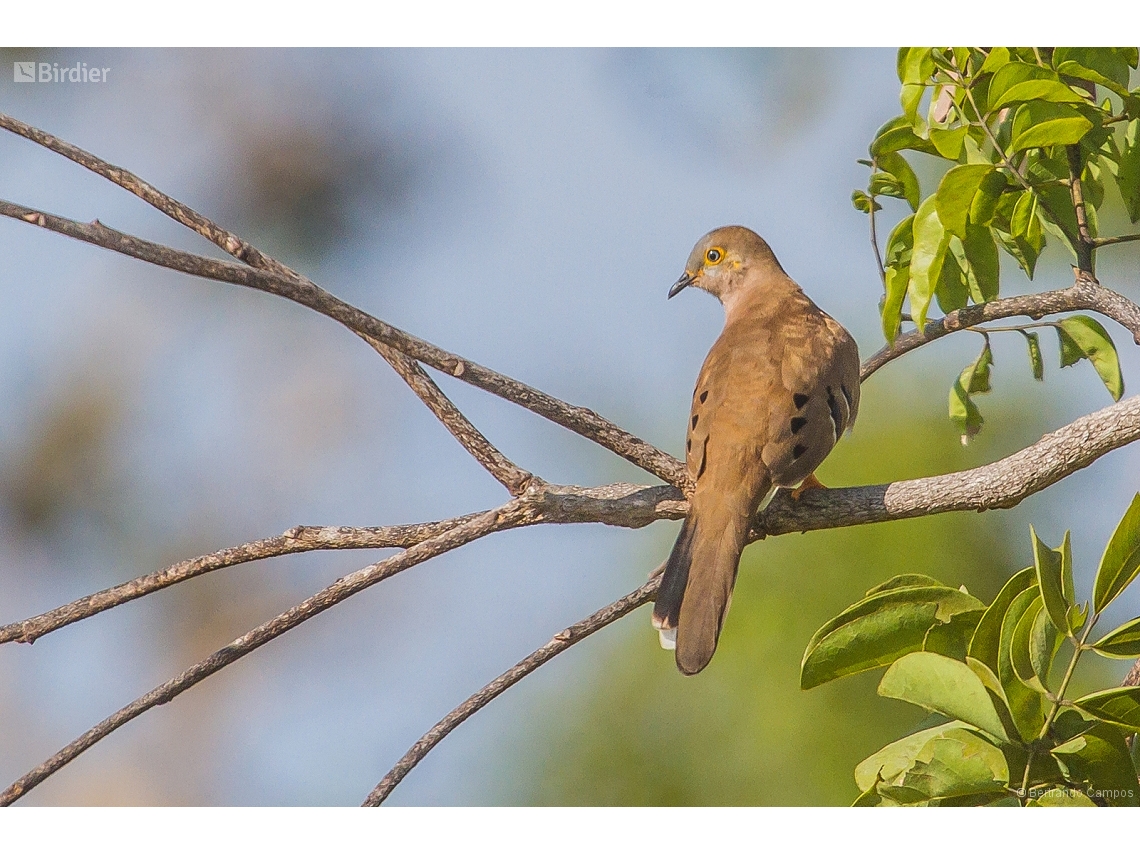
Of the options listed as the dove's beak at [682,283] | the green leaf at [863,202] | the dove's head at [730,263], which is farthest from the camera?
the dove's beak at [682,283]

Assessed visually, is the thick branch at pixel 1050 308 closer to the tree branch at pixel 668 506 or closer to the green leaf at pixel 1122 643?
the tree branch at pixel 668 506

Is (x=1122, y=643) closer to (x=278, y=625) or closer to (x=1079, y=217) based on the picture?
(x=1079, y=217)

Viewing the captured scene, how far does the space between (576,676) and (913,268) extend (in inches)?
163

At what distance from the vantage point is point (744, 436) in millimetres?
2961

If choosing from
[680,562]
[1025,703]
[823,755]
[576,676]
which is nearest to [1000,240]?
[680,562]

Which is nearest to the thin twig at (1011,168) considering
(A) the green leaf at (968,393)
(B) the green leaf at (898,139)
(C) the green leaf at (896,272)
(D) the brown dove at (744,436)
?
(B) the green leaf at (898,139)

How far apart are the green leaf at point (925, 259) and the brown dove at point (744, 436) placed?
45 cm

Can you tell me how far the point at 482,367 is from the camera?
2.32 m

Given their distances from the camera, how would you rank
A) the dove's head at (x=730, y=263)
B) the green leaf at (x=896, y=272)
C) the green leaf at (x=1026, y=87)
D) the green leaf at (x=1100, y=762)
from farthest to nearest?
the dove's head at (x=730, y=263), the green leaf at (x=896, y=272), the green leaf at (x=1026, y=87), the green leaf at (x=1100, y=762)

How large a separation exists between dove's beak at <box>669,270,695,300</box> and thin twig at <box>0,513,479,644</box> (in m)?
1.97

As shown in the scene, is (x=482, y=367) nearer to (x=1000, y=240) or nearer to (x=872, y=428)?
(x=1000, y=240)

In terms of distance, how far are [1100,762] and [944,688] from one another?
31cm

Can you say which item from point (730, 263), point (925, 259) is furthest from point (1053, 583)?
point (730, 263)

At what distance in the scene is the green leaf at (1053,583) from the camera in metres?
1.99
